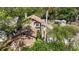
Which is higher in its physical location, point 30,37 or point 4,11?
point 4,11

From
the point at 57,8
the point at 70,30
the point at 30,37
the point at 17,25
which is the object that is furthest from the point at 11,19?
the point at 70,30

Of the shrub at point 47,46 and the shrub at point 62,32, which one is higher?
the shrub at point 62,32

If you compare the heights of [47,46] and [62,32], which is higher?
[62,32]

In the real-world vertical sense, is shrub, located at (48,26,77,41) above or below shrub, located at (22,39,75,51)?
above
